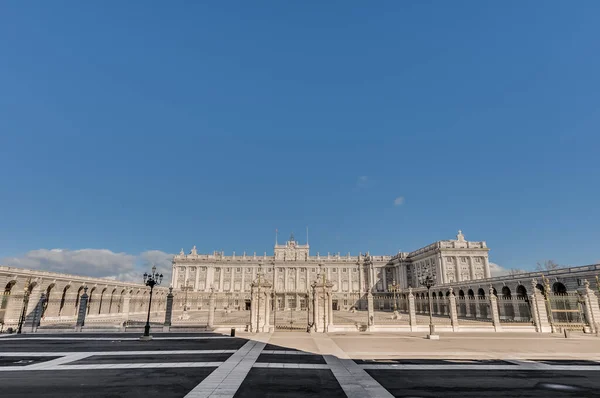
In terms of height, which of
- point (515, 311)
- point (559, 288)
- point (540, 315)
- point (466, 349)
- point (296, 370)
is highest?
point (559, 288)

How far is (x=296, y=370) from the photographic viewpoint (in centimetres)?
1252

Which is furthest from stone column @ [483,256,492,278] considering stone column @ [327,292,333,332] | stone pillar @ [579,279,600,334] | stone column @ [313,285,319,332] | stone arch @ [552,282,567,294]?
stone column @ [313,285,319,332]

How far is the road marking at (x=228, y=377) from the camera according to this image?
9.13 meters

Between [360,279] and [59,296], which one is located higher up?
[360,279]

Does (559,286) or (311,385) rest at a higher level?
(559,286)

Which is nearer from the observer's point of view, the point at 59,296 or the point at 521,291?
the point at 521,291

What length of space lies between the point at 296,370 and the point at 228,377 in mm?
2772

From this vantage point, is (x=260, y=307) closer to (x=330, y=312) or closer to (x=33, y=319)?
(x=330, y=312)

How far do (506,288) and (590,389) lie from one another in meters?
51.0

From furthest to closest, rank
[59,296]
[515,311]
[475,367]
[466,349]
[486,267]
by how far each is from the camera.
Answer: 1. [486,267]
2. [59,296]
3. [515,311]
4. [466,349]
5. [475,367]

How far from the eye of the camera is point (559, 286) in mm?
43844

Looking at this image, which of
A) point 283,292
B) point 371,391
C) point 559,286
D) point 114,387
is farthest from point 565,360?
point 283,292

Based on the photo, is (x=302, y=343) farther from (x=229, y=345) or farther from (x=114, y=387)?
(x=114, y=387)

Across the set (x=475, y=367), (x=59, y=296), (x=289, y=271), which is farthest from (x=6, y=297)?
(x=289, y=271)
